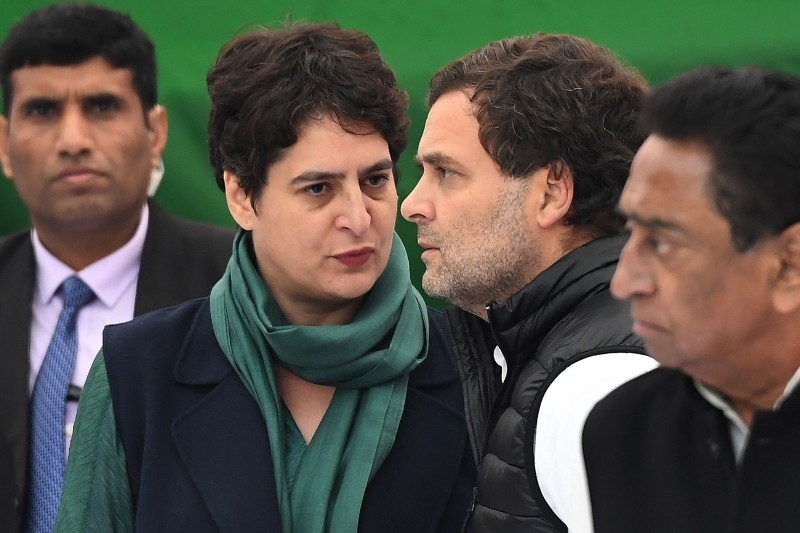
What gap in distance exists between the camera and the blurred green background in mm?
3699

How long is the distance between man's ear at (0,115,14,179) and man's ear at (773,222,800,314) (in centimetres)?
262

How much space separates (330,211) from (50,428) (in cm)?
103

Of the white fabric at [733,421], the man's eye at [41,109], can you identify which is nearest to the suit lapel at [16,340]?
the man's eye at [41,109]

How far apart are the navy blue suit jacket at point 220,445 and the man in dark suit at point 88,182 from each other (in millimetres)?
763

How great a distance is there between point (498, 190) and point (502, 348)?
1.04 ft

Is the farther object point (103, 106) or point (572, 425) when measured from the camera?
point (103, 106)

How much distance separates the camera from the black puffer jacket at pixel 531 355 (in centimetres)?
206

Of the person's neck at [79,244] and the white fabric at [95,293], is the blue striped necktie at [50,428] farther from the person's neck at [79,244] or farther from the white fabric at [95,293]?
the person's neck at [79,244]

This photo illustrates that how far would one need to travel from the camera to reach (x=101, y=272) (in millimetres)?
3568

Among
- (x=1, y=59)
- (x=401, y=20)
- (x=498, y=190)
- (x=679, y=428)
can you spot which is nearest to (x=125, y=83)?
(x=1, y=59)

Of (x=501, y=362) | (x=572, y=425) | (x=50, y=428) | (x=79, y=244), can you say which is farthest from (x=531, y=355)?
(x=79, y=244)

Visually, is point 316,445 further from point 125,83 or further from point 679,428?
point 125,83

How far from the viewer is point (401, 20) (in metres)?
3.91

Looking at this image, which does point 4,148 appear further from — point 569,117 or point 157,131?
point 569,117
